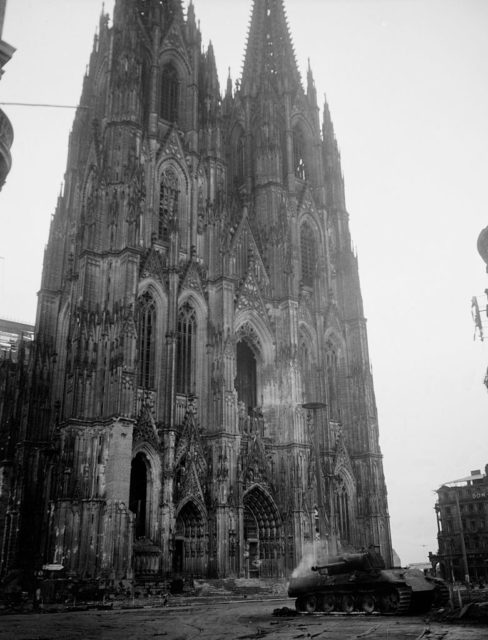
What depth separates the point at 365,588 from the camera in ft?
71.6

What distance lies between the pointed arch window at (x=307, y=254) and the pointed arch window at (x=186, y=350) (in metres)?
11.6

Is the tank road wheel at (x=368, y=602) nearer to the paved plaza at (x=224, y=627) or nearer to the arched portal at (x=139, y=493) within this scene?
the paved plaza at (x=224, y=627)

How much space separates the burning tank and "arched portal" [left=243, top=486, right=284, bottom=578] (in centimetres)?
1532

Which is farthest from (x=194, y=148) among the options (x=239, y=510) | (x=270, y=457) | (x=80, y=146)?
(x=239, y=510)

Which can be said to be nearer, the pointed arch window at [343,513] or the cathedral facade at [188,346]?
the cathedral facade at [188,346]

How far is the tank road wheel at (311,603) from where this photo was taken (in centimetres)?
2352

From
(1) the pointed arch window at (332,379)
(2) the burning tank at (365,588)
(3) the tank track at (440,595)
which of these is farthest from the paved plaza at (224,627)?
(1) the pointed arch window at (332,379)

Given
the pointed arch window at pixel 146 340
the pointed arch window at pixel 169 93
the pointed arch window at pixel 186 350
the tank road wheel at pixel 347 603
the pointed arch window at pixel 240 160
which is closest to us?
the tank road wheel at pixel 347 603

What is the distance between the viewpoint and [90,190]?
141ft

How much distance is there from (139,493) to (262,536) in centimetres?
929

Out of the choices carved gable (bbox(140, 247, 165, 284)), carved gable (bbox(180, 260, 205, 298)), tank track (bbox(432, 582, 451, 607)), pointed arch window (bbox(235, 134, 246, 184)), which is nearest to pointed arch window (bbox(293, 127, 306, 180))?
pointed arch window (bbox(235, 134, 246, 184))

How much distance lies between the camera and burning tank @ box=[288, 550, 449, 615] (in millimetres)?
20969

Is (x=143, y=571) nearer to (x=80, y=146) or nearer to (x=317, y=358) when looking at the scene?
(x=317, y=358)

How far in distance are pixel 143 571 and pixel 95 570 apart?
2.78 metres
